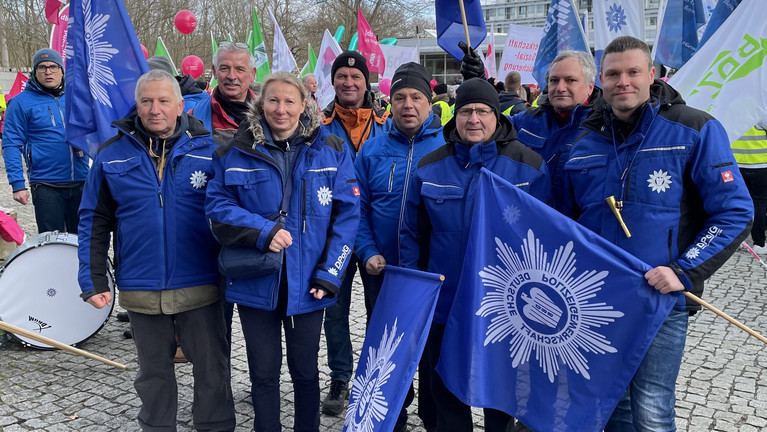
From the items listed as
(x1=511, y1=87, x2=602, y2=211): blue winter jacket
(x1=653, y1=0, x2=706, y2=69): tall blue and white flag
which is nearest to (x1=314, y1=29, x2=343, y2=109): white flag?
(x1=653, y1=0, x2=706, y2=69): tall blue and white flag

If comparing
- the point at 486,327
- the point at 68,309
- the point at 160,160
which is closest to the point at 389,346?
the point at 486,327

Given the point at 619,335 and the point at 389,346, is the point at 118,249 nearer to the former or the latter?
the point at 389,346

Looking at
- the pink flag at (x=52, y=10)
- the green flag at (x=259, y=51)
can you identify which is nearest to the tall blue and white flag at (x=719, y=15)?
the green flag at (x=259, y=51)

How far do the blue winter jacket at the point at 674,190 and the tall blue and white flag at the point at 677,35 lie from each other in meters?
4.57

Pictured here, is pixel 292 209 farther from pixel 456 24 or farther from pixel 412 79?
pixel 456 24

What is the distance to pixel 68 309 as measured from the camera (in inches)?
198

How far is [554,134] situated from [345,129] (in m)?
1.32

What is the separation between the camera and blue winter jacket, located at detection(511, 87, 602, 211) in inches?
134

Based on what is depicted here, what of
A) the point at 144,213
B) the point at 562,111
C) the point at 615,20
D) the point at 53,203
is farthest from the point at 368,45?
the point at 144,213

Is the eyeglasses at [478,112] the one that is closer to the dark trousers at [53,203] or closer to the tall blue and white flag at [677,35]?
the dark trousers at [53,203]

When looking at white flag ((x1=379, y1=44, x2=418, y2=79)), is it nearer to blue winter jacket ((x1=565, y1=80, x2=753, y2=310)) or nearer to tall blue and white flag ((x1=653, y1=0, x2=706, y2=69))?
tall blue and white flag ((x1=653, y1=0, x2=706, y2=69))

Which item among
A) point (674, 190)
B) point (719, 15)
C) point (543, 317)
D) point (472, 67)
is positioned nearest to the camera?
point (674, 190)

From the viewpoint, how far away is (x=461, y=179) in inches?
118

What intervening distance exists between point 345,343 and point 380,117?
1.50 meters
